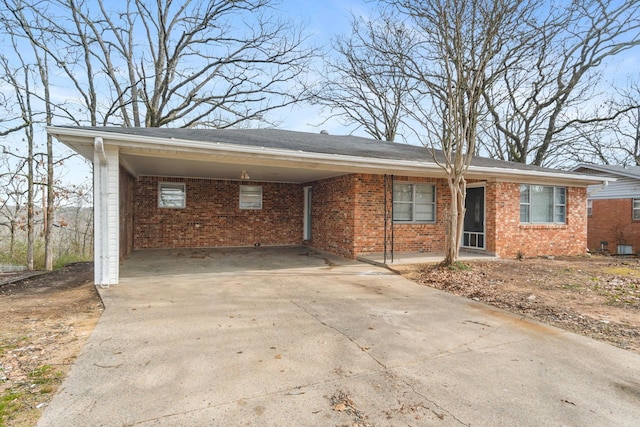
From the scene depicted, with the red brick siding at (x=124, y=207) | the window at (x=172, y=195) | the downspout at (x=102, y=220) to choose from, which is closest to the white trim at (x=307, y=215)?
the window at (x=172, y=195)

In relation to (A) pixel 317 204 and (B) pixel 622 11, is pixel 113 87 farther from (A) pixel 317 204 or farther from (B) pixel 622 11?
(B) pixel 622 11

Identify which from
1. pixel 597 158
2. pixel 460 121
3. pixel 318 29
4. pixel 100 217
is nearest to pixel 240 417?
pixel 100 217

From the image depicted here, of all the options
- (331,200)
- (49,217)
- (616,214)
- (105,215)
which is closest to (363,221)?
(331,200)

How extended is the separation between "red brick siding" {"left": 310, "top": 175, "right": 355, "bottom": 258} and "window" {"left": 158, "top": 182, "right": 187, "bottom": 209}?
4.30m

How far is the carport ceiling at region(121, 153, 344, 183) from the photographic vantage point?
7.64m

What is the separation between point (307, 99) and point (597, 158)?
71.0 feet

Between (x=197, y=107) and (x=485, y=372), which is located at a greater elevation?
(x=197, y=107)

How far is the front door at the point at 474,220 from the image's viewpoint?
34.1 feet

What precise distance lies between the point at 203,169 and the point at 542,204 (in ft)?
32.7

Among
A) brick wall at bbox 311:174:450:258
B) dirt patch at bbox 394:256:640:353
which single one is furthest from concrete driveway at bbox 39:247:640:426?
brick wall at bbox 311:174:450:258

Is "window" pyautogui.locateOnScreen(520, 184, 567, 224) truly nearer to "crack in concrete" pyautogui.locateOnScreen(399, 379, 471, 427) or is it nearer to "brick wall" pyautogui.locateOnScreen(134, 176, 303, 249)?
"brick wall" pyautogui.locateOnScreen(134, 176, 303, 249)

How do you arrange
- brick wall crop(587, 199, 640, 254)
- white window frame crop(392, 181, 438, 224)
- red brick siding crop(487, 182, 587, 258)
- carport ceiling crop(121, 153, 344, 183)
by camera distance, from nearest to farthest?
carport ceiling crop(121, 153, 344, 183) < red brick siding crop(487, 182, 587, 258) < white window frame crop(392, 181, 438, 224) < brick wall crop(587, 199, 640, 254)

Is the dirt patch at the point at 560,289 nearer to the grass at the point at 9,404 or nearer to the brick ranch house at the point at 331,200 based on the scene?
the brick ranch house at the point at 331,200

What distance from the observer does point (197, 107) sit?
17.1m
